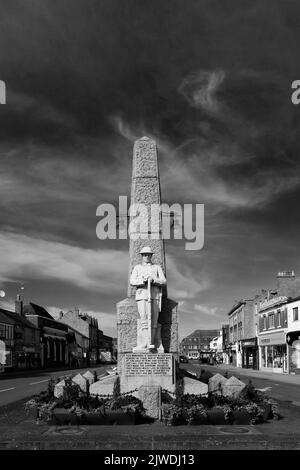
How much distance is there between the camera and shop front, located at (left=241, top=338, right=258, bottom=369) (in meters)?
63.6

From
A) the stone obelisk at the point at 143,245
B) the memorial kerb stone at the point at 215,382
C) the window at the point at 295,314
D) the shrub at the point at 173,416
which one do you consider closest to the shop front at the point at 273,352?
the window at the point at 295,314

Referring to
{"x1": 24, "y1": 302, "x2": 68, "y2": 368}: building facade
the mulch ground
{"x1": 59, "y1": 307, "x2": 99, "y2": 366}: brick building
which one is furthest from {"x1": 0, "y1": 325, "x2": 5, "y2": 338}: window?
{"x1": 59, "y1": 307, "x2": 99, "y2": 366}: brick building

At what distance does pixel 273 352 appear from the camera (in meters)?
54.3

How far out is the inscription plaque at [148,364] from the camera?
13.2m

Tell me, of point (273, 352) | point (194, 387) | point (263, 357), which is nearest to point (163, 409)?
point (194, 387)

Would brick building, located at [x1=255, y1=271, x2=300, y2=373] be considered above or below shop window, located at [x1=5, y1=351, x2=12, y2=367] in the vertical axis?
above

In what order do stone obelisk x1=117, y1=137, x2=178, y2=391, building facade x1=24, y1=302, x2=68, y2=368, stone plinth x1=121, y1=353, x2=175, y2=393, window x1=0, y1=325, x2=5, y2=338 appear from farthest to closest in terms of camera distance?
building facade x1=24, y1=302, x2=68, y2=368 → window x1=0, y1=325, x2=5, y2=338 → stone obelisk x1=117, y1=137, x2=178, y2=391 → stone plinth x1=121, y1=353, x2=175, y2=393

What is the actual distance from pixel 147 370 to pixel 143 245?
3.74 metres

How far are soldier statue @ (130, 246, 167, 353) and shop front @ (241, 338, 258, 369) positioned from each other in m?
52.0

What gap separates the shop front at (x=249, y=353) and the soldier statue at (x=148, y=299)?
5203 cm

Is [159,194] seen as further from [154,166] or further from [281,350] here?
[281,350]

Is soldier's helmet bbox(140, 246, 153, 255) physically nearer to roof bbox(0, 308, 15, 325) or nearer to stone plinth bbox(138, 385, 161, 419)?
stone plinth bbox(138, 385, 161, 419)

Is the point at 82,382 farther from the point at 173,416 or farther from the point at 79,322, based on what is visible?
the point at 79,322
